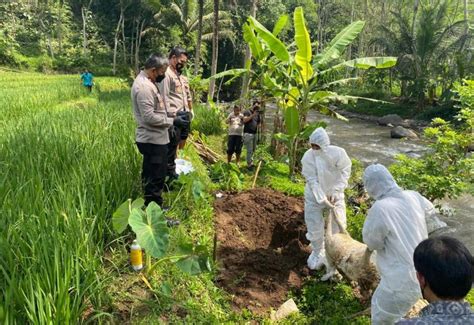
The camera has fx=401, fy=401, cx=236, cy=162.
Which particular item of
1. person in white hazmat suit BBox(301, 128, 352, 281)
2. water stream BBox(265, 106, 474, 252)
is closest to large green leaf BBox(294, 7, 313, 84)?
person in white hazmat suit BBox(301, 128, 352, 281)

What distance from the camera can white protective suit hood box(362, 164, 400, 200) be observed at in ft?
9.46

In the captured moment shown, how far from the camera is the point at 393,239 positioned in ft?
9.07

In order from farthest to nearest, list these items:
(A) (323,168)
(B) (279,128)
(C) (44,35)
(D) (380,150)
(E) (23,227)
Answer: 1. (C) (44,35)
2. (D) (380,150)
3. (B) (279,128)
4. (A) (323,168)
5. (E) (23,227)

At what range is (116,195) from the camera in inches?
142

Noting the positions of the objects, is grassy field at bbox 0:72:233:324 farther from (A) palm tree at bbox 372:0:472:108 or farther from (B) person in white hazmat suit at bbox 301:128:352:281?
(A) palm tree at bbox 372:0:472:108

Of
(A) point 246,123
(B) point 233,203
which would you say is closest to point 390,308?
(B) point 233,203

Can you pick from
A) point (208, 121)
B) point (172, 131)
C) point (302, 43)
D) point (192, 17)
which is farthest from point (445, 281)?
point (192, 17)

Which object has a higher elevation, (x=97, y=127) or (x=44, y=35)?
(x=44, y=35)

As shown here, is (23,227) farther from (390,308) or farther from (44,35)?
(44,35)

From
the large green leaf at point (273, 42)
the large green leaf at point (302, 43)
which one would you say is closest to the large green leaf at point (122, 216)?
the large green leaf at point (273, 42)

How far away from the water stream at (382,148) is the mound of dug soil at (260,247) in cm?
304

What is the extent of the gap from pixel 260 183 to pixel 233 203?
162cm

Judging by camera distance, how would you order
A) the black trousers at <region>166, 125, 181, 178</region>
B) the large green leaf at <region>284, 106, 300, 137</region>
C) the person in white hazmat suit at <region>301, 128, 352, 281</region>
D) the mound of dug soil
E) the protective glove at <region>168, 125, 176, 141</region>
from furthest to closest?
the large green leaf at <region>284, 106, 300, 137</region>
the black trousers at <region>166, 125, 181, 178</region>
the protective glove at <region>168, 125, 176, 141</region>
the person in white hazmat suit at <region>301, 128, 352, 281</region>
the mound of dug soil

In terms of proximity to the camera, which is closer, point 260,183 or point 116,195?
point 116,195
